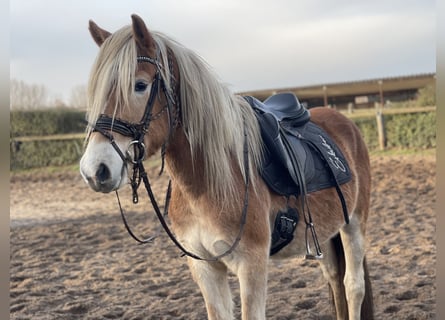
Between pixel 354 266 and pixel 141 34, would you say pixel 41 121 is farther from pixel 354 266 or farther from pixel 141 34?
pixel 141 34

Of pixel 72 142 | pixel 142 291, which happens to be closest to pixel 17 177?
pixel 72 142

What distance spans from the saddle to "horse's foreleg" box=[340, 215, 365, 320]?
1.26ft

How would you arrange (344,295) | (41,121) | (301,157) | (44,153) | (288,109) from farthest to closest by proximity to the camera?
(41,121)
(44,153)
(344,295)
(288,109)
(301,157)

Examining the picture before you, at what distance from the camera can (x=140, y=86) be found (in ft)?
6.44

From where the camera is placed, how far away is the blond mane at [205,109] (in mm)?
1974

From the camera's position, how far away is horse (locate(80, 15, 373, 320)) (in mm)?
1888

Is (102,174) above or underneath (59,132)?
above

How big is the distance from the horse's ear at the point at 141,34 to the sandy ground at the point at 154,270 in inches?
98.2

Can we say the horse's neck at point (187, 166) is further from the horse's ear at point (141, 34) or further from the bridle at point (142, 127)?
the horse's ear at point (141, 34)

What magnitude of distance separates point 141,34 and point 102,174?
62 cm

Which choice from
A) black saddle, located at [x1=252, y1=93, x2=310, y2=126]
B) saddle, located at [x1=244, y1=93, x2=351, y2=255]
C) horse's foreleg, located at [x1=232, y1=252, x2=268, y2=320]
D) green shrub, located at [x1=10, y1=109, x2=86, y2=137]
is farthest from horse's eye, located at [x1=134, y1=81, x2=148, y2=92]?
green shrub, located at [x1=10, y1=109, x2=86, y2=137]

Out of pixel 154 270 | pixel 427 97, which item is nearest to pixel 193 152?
pixel 154 270

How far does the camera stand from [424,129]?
12391mm

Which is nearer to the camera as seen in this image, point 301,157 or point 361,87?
point 301,157
